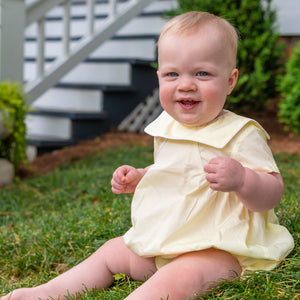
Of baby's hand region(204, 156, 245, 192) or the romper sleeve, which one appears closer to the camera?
baby's hand region(204, 156, 245, 192)

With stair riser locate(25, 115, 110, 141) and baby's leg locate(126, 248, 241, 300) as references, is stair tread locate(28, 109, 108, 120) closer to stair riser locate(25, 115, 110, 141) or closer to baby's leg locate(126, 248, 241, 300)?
stair riser locate(25, 115, 110, 141)

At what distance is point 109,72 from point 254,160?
4807mm

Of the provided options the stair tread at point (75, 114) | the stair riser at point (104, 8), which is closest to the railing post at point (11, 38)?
the stair tread at point (75, 114)

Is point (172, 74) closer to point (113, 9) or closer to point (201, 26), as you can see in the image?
point (201, 26)

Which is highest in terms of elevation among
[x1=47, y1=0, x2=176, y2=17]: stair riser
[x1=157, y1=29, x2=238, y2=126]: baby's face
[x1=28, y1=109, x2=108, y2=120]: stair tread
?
[x1=47, y1=0, x2=176, y2=17]: stair riser

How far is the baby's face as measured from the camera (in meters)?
1.75

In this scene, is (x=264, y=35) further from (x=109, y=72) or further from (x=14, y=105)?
(x=14, y=105)

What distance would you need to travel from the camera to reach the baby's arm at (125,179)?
200 cm

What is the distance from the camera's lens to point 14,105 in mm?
4305

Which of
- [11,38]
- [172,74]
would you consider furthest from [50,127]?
[172,74]

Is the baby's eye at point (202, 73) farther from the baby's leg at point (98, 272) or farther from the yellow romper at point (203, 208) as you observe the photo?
the baby's leg at point (98, 272)

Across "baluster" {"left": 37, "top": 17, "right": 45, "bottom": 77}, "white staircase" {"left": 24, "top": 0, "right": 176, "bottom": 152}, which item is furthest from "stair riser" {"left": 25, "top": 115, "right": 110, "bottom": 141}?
"baluster" {"left": 37, "top": 17, "right": 45, "bottom": 77}

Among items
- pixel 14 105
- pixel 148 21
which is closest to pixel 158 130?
pixel 14 105

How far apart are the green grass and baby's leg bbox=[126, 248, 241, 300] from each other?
51 millimetres
